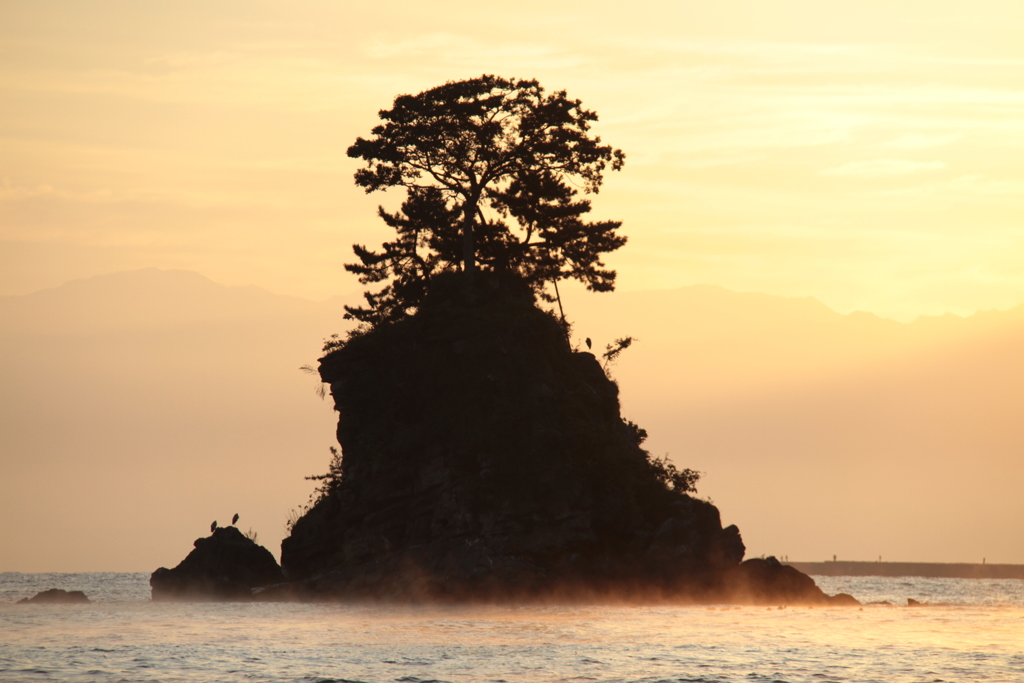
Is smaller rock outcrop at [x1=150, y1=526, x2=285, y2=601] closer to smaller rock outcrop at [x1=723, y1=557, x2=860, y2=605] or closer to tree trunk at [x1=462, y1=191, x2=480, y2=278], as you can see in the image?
tree trunk at [x1=462, y1=191, x2=480, y2=278]

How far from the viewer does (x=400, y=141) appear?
63656mm

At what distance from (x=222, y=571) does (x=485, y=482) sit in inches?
694

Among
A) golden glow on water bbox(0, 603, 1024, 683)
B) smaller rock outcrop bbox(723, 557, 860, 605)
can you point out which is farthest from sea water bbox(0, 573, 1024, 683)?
smaller rock outcrop bbox(723, 557, 860, 605)

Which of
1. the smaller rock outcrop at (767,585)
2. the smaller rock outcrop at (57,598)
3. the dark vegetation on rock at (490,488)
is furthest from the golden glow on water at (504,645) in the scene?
the smaller rock outcrop at (57,598)

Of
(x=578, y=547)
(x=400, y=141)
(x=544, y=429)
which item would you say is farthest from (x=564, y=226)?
(x=578, y=547)

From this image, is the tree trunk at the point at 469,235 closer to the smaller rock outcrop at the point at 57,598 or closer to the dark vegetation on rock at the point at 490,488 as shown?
the dark vegetation on rock at the point at 490,488

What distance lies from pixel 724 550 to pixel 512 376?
14.4 metres

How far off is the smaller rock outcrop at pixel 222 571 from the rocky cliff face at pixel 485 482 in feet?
11.5

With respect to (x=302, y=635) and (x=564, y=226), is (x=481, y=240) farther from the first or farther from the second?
(x=302, y=635)

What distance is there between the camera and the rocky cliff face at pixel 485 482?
52844 mm

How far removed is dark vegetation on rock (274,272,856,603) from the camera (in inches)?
2082

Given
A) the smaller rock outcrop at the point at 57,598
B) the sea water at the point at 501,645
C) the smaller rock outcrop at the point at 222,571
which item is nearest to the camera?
the sea water at the point at 501,645

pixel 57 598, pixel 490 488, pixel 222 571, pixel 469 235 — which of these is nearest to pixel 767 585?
pixel 490 488

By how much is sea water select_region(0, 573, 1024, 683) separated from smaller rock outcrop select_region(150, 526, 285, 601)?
907 centimetres
